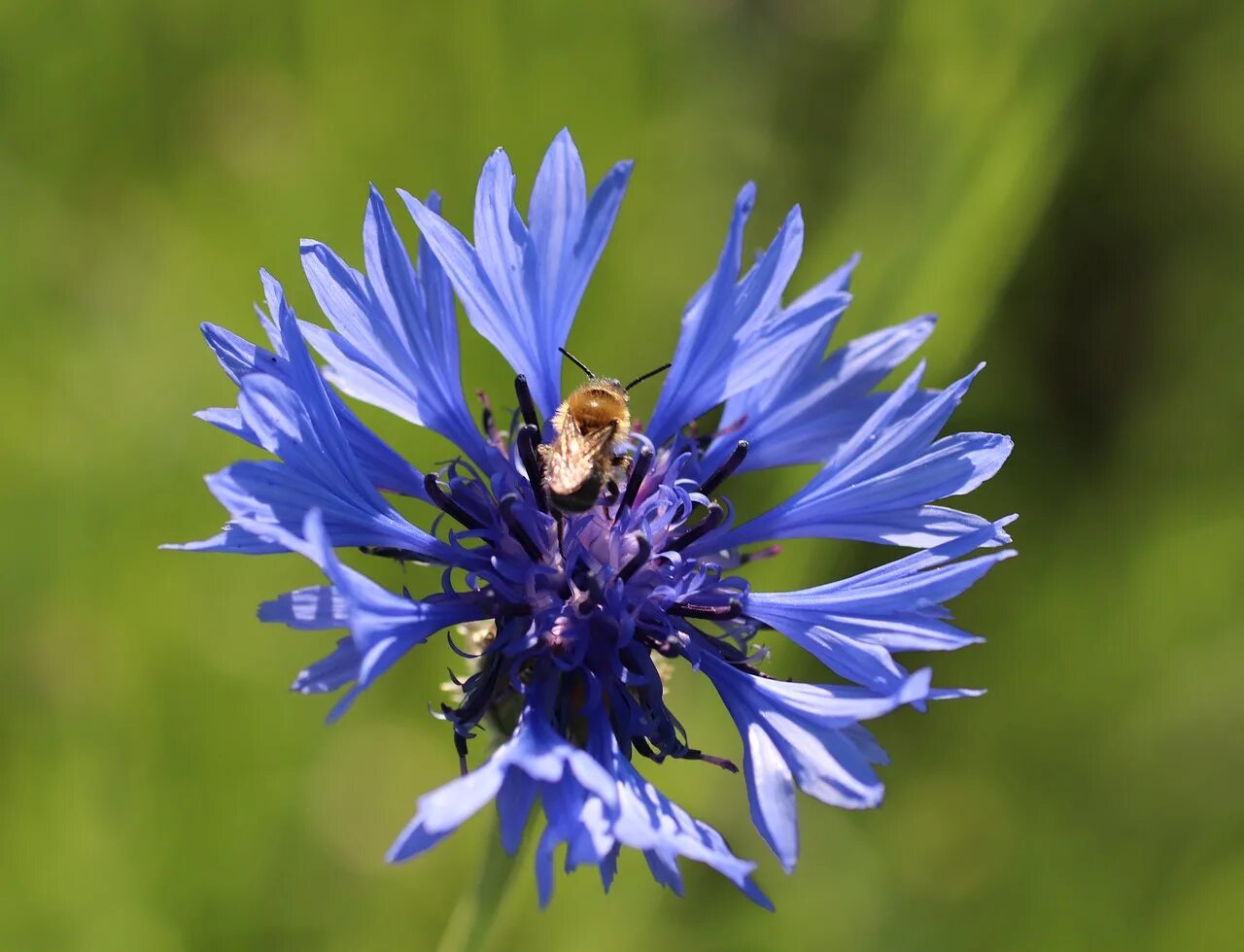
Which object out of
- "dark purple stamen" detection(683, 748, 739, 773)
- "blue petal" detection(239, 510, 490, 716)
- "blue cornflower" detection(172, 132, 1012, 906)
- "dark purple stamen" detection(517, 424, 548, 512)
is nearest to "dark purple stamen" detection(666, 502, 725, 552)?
"blue cornflower" detection(172, 132, 1012, 906)

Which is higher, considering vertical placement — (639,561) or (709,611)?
A: (639,561)

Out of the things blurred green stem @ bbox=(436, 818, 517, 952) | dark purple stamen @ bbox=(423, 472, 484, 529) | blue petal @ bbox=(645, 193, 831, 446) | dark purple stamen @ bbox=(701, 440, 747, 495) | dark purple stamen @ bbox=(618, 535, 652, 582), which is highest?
blue petal @ bbox=(645, 193, 831, 446)

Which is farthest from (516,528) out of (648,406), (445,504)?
(648,406)

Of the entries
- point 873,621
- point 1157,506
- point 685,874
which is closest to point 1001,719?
point 1157,506

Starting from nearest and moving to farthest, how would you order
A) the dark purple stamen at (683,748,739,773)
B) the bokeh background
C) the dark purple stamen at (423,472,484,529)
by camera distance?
Answer: the dark purple stamen at (683,748,739,773)
the dark purple stamen at (423,472,484,529)
the bokeh background

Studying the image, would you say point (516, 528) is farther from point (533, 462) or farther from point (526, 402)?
point (526, 402)

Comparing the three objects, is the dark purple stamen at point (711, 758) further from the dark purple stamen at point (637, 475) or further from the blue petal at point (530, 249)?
the blue petal at point (530, 249)

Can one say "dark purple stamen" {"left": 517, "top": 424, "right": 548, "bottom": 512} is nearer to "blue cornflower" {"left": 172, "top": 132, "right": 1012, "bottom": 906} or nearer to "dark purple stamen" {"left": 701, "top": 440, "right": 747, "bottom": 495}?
"blue cornflower" {"left": 172, "top": 132, "right": 1012, "bottom": 906}

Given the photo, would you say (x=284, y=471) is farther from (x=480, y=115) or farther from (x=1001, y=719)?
(x=1001, y=719)
